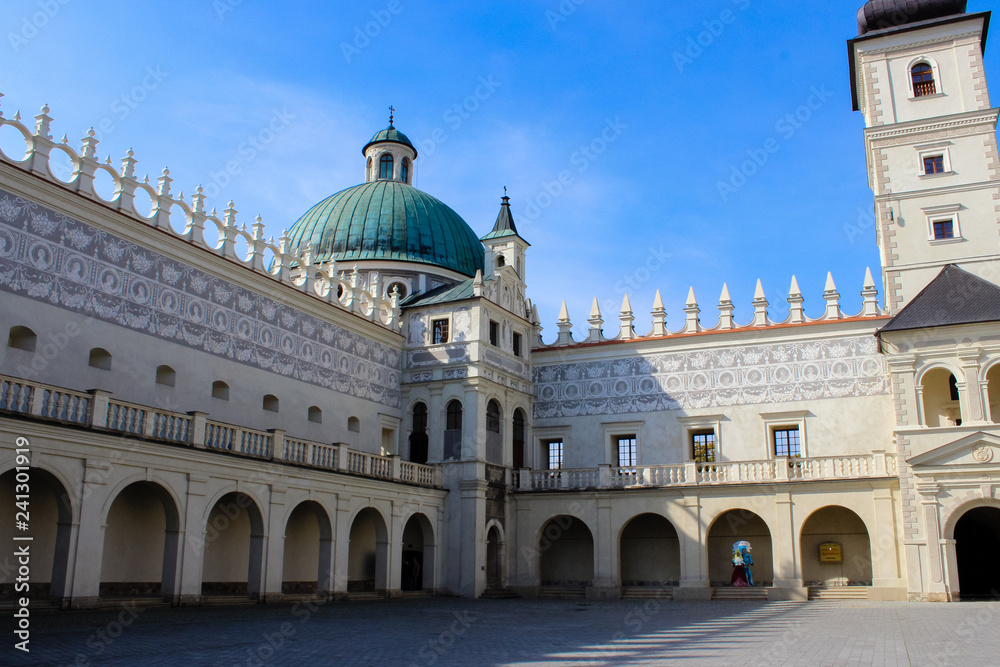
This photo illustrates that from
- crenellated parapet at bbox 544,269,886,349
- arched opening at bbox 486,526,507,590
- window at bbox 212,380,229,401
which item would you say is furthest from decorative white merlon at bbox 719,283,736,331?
window at bbox 212,380,229,401

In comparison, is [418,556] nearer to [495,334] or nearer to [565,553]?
[565,553]

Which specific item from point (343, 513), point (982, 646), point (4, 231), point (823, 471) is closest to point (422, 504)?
point (343, 513)

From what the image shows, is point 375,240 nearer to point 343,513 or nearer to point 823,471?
point 343,513

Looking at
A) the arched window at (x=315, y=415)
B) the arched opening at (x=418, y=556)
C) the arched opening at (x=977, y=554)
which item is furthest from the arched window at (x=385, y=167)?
the arched opening at (x=977, y=554)

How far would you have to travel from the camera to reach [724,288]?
33.2 metres

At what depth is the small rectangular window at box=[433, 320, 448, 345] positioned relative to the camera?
32.4 meters

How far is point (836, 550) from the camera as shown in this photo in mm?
29625

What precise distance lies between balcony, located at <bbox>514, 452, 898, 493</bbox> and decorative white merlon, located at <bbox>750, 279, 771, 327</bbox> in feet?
17.2

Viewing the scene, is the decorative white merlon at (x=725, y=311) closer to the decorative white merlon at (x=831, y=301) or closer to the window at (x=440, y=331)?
the decorative white merlon at (x=831, y=301)

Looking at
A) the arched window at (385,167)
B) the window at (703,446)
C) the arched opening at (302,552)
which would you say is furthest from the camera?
the arched window at (385,167)

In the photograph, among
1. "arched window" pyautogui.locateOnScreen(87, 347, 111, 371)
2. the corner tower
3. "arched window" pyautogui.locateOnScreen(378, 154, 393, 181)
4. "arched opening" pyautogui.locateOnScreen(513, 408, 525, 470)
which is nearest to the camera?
"arched window" pyautogui.locateOnScreen(87, 347, 111, 371)

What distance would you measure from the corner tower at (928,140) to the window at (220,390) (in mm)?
20898

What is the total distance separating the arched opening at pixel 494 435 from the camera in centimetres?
3195

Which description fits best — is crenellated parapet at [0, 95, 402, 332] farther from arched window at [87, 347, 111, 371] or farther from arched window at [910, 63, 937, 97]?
arched window at [910, 63, 937, 97]
